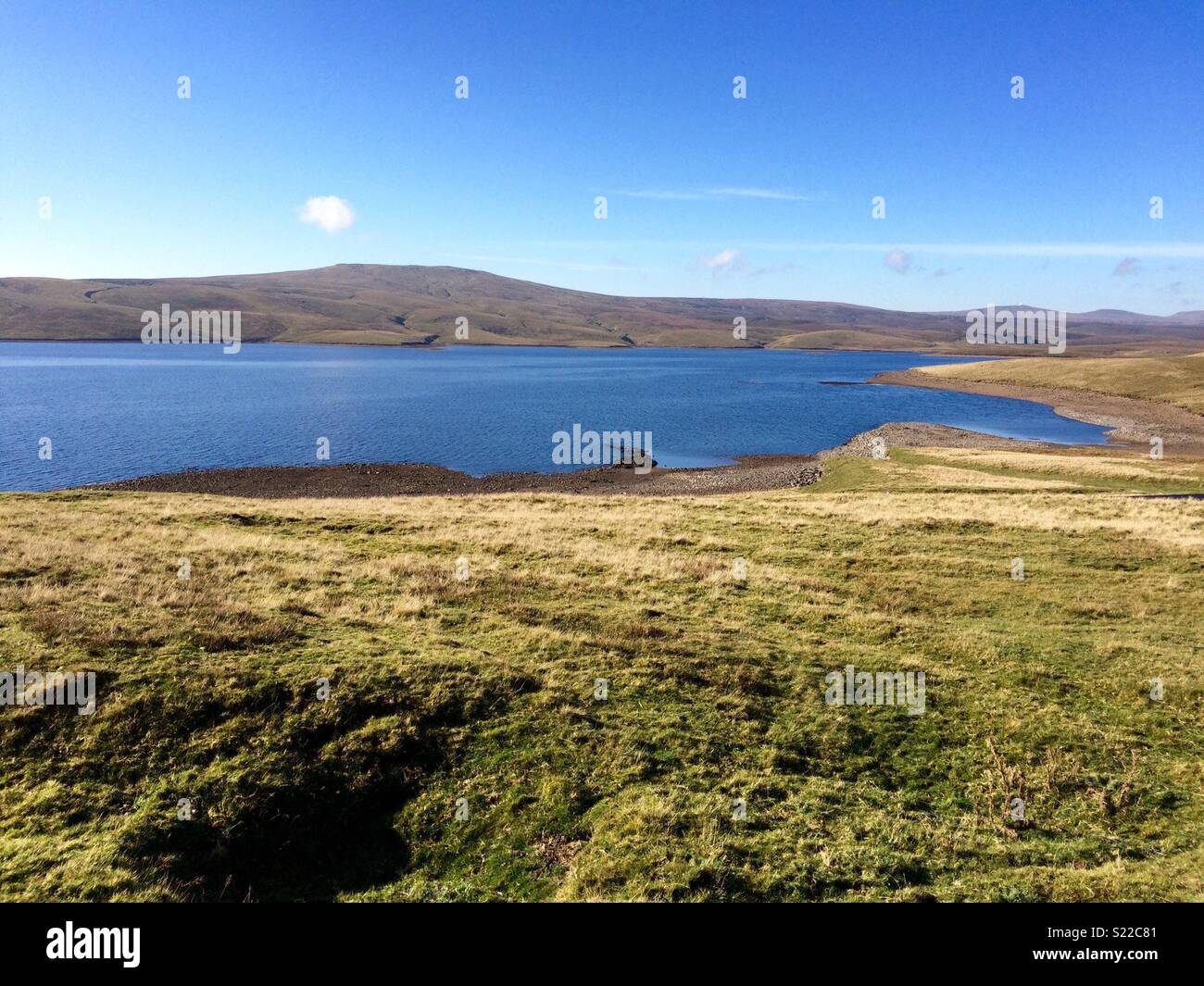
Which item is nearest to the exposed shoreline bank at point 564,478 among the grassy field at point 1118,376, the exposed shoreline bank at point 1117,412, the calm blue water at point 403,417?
the exposed shoreline bank at point 1117,412

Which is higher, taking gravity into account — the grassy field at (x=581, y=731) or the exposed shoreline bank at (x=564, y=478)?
the exposed shoreline bank at (x=564, y=478)

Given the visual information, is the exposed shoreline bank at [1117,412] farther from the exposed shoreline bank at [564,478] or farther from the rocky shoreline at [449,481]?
the rocky shoreline at [449,481]

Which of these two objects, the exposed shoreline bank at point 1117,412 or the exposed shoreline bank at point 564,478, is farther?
the exposed shoreline bank at point 1117,412

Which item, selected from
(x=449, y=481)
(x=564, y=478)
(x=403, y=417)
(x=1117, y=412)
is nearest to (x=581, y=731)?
(x=449, y=481)

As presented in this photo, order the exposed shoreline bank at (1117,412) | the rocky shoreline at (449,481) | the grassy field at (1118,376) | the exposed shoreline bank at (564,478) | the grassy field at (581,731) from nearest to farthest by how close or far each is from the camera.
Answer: the grassy field at (581,731) < the rocky shoreline at (449,481) < the exposed shoreline bank at (564,478) < the exposed shoreline bank at (1117,412) < the grassy field at (1118,376)

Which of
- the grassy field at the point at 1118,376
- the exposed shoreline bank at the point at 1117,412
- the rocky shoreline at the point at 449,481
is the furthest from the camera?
the grassy field at the point at 1118,376
